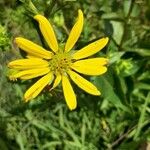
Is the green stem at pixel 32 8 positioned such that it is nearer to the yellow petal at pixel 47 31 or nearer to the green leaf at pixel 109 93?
the yellow petal at pixel 47 31

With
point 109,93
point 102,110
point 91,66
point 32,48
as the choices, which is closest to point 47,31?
point 32,48

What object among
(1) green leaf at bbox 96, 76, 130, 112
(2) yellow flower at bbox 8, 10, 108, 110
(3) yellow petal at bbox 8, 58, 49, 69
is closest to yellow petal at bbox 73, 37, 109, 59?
(2) yellow flower at bbox 8, 10, 108, 110

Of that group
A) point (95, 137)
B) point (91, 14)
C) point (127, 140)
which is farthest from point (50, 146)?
point (91, 14)

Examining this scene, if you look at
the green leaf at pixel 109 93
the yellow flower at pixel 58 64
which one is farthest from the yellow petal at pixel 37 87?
the green leaf at pixel 109 93

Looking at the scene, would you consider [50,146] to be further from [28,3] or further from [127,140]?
[28,3]

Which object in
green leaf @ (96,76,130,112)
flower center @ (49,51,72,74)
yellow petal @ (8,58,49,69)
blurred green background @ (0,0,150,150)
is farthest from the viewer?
blurred green background @ (0,0,150,150)

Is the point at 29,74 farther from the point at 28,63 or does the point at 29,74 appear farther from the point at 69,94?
the point at 69,94

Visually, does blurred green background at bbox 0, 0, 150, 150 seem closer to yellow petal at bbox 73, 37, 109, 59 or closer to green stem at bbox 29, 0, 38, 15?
yellow petal at bbox 73, 37, 109, 59
